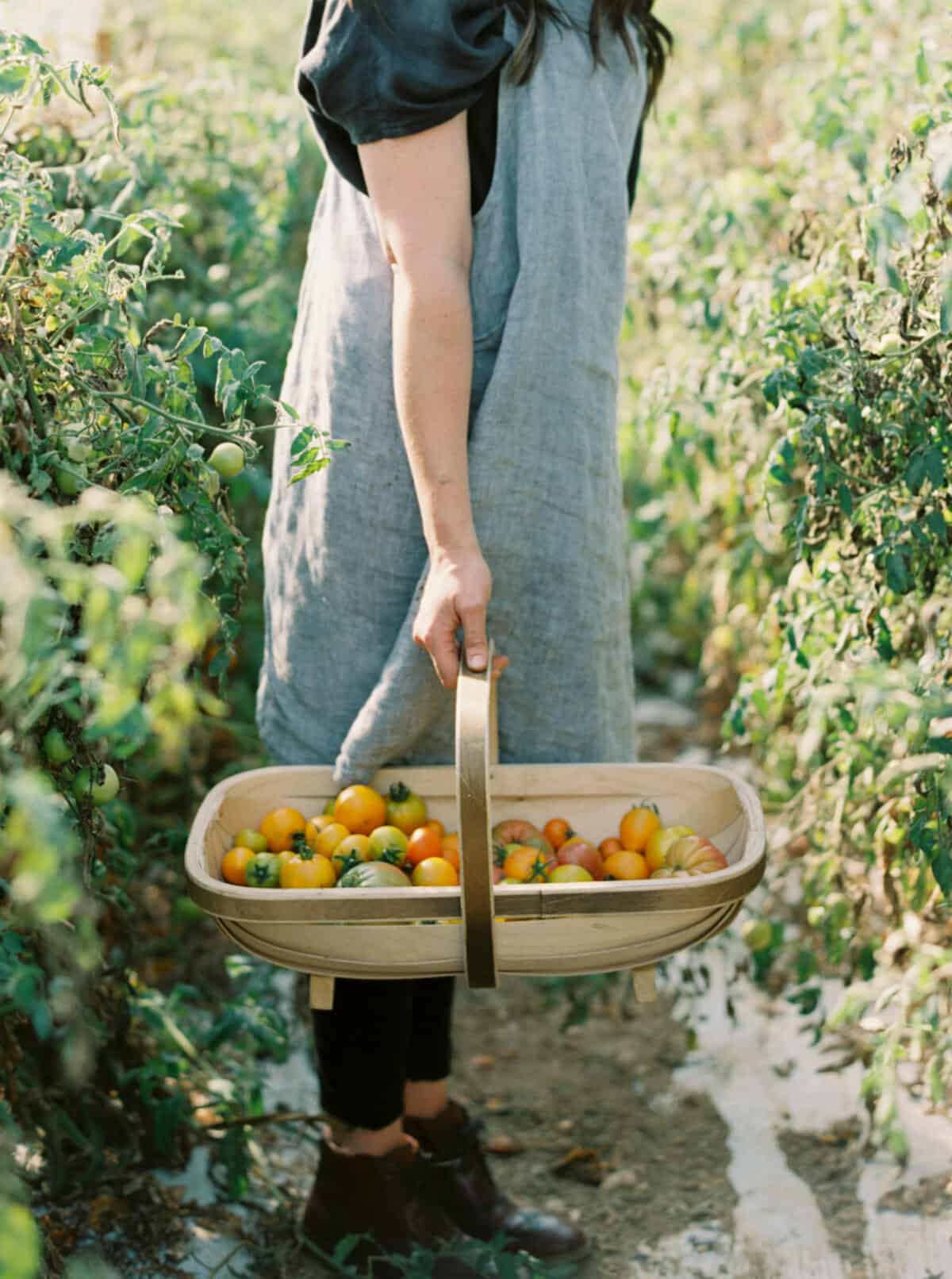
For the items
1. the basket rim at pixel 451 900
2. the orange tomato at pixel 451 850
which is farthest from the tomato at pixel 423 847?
the basket rim at pixel 451 900

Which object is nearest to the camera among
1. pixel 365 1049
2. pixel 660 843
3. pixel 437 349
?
pixel 437 349

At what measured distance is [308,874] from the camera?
4.97 ft

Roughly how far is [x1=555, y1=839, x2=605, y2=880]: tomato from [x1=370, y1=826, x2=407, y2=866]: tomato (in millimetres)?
187

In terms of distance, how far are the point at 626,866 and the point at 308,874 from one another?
358 mm

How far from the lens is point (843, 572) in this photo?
172cm

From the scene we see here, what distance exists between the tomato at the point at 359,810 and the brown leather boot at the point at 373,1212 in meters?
0.47

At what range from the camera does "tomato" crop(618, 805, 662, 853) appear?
1.60m

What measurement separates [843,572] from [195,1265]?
1231mm

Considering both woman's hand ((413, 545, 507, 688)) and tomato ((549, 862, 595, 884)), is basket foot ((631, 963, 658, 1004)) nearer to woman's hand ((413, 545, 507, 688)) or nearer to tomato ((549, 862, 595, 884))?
tomato ((549, 862, 595, 884))

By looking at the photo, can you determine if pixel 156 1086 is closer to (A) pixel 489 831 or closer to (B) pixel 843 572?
(A) pixel 489 831

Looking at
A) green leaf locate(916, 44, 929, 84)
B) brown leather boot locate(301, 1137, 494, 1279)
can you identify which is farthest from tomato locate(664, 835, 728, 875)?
green leaf locate(916, 44, 929, 84)

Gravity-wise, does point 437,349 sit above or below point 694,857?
above

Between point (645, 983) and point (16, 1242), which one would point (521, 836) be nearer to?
point (645, 983)

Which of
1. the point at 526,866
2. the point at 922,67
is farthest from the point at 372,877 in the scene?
the point at 922,67
